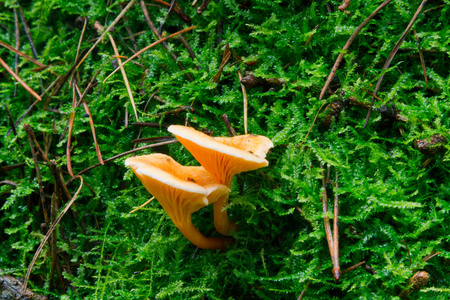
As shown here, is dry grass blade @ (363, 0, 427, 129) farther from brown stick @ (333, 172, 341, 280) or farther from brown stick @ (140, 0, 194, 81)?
brown stick @ (140, 0, 194, 81)

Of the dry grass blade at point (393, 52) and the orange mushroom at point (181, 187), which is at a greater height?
the dry grass blade at point (393, 52)

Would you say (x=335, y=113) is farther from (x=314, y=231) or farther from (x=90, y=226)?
(x=90, y=226)

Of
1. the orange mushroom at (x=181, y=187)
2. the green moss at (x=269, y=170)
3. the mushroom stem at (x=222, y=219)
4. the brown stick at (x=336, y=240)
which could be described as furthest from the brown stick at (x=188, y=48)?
the brown stick at (x=336, y=240)

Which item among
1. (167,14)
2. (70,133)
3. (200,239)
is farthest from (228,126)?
(70,133)

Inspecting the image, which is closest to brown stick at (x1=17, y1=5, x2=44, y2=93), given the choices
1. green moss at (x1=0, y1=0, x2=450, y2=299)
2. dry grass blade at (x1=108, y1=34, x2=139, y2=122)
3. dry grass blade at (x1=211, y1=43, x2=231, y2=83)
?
green moss at (x1=0, y1=0, x2=450, y2=299)

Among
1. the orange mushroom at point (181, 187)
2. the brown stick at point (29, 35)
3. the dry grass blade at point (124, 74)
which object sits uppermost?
the brown stick at point (29, 35)

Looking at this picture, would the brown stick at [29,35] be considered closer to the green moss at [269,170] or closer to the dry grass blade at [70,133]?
the dry grass blade at [70,133]

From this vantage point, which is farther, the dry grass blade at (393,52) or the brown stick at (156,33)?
the brown stick at (156,33)

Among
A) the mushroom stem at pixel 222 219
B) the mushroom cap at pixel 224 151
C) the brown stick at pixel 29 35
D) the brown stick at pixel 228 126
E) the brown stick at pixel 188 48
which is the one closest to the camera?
the mushroom cap at pixel 224 151

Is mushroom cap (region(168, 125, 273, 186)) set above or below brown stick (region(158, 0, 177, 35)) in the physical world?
below
